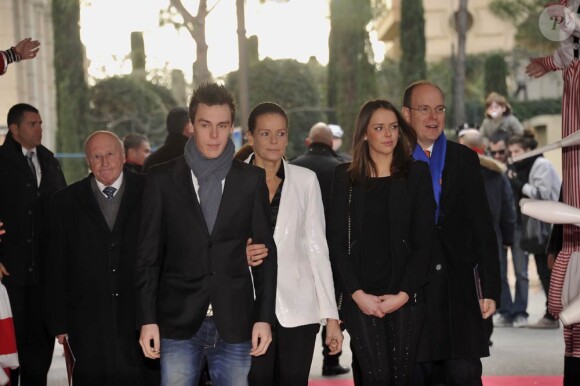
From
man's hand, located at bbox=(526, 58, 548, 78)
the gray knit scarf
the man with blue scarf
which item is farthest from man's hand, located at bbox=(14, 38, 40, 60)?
man's hand, located at bbox=(526, 58, 548, 78)

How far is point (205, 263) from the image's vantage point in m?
5.23

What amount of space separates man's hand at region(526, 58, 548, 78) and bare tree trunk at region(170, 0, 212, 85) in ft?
27.6

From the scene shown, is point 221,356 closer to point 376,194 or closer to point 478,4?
point 376,194

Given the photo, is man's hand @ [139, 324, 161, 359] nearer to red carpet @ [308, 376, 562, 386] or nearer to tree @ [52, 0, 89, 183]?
red carpet @ [308, 376, 562, 386]

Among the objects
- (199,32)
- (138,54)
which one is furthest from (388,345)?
(138,54)

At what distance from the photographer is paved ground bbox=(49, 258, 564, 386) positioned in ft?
Result: 32.7

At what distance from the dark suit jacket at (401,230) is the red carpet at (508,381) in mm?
3553

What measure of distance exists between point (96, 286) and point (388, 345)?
6.93 ft

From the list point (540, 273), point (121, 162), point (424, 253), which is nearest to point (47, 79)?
point (540, 273)

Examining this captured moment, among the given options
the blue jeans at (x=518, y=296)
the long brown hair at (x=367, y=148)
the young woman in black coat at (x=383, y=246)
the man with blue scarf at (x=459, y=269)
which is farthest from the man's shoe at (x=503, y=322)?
the young woman in black coat at (x=383, y=246)

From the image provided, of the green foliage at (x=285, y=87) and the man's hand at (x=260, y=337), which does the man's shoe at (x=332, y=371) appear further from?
the green foliage at (x=285, y=87)

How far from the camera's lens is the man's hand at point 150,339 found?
517 centimetres

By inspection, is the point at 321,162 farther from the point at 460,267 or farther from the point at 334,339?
the point at 334,339

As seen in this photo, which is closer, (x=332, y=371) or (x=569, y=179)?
(x=569, y=179)
